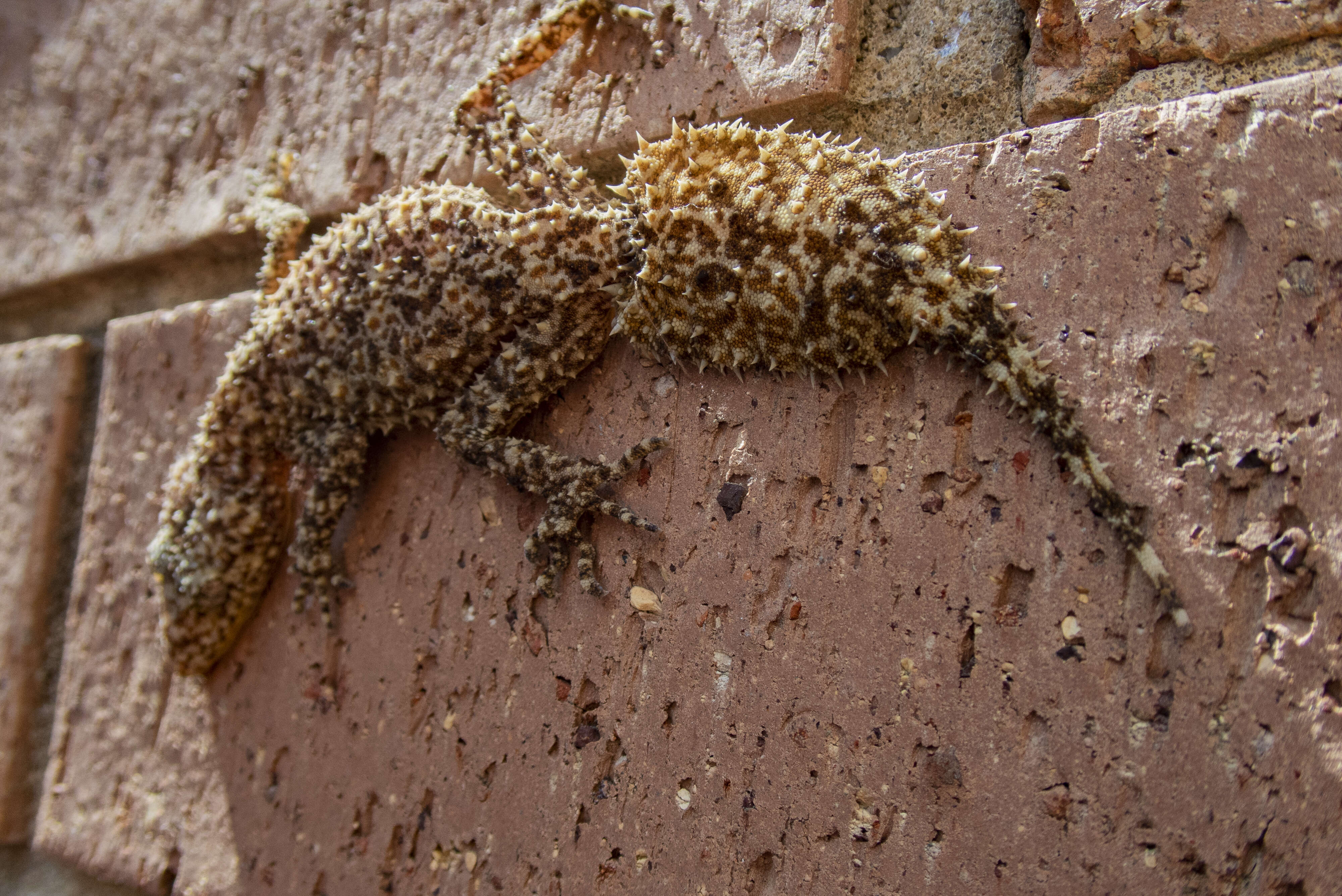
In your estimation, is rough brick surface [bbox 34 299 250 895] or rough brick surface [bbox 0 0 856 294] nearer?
rough brick surface [bbox 0 0 856 294]

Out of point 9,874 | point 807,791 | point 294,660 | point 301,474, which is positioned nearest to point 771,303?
point 807,791

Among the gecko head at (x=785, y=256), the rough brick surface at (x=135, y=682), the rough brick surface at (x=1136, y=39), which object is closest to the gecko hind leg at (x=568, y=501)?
the gecko head at (x=785, y=256)

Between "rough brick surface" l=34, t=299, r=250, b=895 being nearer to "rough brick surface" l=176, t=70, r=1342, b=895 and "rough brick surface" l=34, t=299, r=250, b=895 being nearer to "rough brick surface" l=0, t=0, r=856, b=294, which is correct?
"rough brick surface" l=0, t=0, r=856, b=294

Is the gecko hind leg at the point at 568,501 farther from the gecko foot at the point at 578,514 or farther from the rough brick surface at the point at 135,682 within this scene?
the rough brick surface at the point at 135,682

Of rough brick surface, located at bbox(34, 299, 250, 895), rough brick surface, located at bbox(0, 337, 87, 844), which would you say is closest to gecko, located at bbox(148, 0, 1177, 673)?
rough brick surface, located at bbox(34, 299, 250, 895)

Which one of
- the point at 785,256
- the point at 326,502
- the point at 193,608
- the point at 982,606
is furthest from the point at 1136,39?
the point at 193,608

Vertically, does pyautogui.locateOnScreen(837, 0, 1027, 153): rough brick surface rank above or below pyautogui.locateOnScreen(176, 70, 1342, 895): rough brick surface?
above
